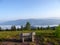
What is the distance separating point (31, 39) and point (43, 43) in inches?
65.6

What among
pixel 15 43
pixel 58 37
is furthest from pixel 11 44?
pixel 58 37

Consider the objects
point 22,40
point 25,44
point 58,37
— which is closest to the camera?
point 25,44

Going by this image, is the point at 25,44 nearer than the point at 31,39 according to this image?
Yes

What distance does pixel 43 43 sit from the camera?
530 inches

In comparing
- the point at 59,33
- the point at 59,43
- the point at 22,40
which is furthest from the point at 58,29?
the point at 22,40

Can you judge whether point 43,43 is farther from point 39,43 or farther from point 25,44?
point 25,44

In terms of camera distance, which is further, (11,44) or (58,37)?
(58,37)

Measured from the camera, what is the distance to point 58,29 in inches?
638

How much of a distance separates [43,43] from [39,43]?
0.35 meters

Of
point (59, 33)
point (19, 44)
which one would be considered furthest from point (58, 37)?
point (19, 44)

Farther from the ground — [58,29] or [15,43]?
[58,29]

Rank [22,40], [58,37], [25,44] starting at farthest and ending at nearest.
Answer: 1. [58,37]
2. [22,40]
3. [25,44]

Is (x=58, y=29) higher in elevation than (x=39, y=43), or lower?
higher

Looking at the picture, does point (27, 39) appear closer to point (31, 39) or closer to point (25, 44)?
point (31, 39)
